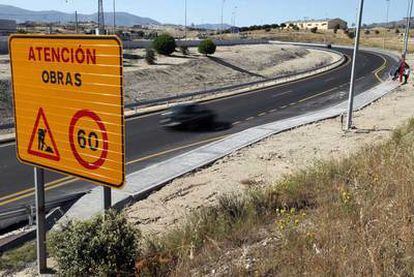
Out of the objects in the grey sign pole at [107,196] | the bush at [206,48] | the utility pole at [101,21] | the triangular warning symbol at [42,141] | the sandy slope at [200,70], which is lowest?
the sandy slope at [200,70]

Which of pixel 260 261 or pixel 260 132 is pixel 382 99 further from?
pixel 260 261

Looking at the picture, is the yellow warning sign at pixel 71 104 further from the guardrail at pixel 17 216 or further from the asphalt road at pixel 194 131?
the asphalt road at pixel 194 131

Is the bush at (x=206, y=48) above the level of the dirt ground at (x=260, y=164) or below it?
above

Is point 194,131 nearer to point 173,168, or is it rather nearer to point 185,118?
point 185,118

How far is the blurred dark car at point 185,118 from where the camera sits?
2450 cm

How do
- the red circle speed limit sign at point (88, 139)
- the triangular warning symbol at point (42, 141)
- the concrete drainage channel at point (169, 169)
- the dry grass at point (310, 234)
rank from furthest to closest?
the concrete drainage channel at point (169, 169) → the triangular warning symbol at point (42, 141) → the red circle speed limit sign at point (88, 139) → the dry grass at point (310, 234)

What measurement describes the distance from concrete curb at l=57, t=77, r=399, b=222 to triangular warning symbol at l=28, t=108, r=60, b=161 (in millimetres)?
1742

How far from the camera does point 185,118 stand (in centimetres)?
2452

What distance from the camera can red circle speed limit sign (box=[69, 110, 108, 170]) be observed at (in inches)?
Result: 196

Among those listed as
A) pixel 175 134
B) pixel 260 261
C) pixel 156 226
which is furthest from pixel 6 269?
pixel 175 134

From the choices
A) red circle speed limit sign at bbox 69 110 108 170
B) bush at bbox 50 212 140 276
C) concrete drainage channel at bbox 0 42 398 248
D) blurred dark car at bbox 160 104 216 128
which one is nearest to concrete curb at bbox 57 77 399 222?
concrete drainage channel at bbox 0 42 398 248

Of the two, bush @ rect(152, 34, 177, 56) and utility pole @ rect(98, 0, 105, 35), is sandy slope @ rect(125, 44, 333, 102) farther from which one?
utility pole @ rect(98, 0, 105, 35)

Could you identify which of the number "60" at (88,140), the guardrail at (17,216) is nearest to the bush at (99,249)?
the number "60" at (88,140)

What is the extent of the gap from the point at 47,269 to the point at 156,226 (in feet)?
13.3
